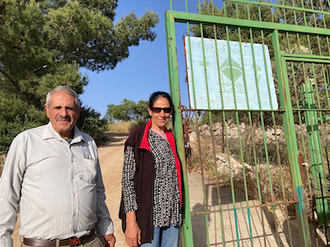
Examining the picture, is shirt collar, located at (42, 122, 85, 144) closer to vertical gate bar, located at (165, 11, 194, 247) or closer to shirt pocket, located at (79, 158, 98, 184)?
shirt pocket, located at (79, 158, 98, 184)

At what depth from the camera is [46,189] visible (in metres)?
1.48

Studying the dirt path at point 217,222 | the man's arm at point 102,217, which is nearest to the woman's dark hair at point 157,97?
the man's arm at point 102,217

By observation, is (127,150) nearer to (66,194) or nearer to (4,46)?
(66,194)

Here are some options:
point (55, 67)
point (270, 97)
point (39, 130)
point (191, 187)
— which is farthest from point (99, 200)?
point (55, 67)

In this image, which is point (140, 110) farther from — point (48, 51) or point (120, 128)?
point (48, 51)

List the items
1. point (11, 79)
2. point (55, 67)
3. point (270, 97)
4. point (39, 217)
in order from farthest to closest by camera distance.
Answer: point (55, 67) → point (11, 79) → point (270, 97) → point (39, 217)

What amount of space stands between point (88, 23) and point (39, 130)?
10523 mm

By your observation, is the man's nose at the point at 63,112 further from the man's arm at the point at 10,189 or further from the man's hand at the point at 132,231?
the man's hand at the point at 132,231

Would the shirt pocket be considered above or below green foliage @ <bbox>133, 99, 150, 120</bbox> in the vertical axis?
below

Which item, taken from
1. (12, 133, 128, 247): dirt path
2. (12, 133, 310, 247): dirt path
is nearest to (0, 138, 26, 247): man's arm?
(12, 133, 310, 247): dirt path

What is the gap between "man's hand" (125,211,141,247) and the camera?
67.7 inches

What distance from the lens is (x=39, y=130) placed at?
5.46 feet

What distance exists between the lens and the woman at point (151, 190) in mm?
1771

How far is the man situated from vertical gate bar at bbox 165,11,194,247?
2.50 feet
